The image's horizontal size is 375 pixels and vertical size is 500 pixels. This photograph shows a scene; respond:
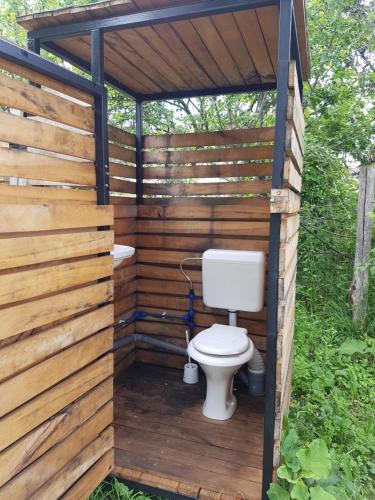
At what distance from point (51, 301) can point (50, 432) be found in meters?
0.48

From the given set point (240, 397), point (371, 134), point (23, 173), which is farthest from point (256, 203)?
point (371, 134)

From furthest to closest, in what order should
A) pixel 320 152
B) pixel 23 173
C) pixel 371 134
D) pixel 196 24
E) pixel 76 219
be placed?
1. pixel 371 134
2. pixel 320 152
3. pixel 196 24
4. pixel 76 219
5. pixel 23 173

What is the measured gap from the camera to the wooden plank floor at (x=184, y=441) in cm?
177

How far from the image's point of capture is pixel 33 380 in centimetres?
124

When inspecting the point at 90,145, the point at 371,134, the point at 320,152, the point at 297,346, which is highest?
the point at 371,134

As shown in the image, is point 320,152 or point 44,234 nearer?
point 44,234

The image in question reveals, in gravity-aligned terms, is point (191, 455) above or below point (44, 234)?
below

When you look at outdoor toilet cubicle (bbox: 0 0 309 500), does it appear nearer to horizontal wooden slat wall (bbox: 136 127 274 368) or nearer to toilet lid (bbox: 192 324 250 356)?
horizontal wooden slat wall (bbox: 136 127 274 368)

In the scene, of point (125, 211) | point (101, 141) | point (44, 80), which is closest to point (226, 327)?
point (125, 211)

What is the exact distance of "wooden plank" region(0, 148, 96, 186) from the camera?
1.15 meters

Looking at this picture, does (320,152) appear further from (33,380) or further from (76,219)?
(33,380)

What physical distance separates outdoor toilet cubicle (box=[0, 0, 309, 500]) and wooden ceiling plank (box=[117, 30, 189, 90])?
0.02 metres

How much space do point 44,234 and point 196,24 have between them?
4.42ft

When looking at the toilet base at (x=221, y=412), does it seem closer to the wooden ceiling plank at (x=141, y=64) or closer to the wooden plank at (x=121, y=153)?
the wooden plank at (x=121, y=153)
